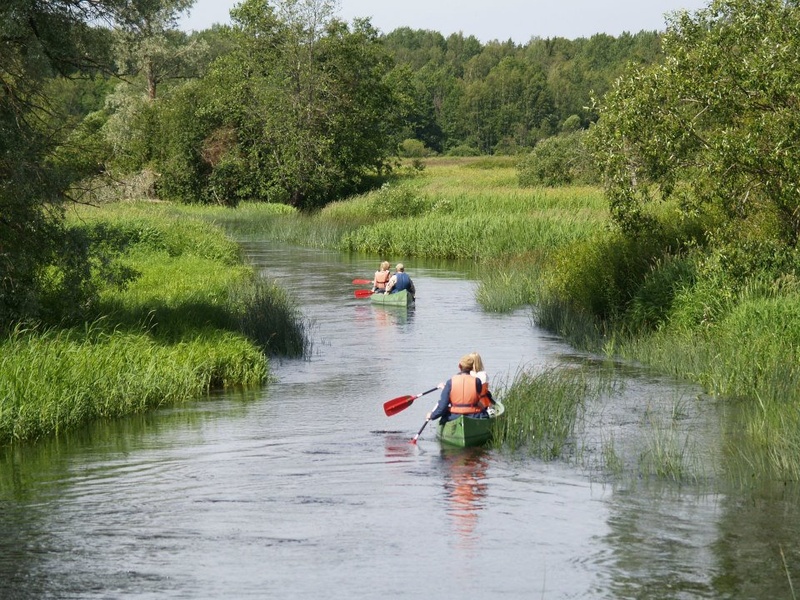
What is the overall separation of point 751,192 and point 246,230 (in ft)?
114

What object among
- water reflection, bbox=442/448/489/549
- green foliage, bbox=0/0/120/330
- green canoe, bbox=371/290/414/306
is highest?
green foliage, bbox=0/0/120/330

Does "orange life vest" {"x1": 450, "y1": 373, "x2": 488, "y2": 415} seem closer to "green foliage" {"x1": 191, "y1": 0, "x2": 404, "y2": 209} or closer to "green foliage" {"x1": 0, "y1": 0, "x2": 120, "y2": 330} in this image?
"green foliage" {"x1": 0, "y1": 0, "x2": 120, "y2": 330}

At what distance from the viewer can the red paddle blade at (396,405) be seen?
54.1 feet

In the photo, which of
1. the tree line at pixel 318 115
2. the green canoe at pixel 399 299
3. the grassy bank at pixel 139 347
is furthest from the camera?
the green canoe at pixel 399 299

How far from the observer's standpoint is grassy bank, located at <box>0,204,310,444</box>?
51.3ft

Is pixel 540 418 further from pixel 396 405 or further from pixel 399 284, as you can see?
pixel 399 284

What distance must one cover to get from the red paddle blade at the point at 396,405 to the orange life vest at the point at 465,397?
122 centimetres

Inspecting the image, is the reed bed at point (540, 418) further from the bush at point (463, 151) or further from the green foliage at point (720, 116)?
the bush at point (463, 151)

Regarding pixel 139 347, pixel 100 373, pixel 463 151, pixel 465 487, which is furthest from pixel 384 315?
pixel 463 151

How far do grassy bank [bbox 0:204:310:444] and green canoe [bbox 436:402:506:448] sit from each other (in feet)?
15.3

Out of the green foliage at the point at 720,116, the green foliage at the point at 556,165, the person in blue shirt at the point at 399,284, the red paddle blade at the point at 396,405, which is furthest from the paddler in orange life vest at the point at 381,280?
the green foliage at the point at 556,165

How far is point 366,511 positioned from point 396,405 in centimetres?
447

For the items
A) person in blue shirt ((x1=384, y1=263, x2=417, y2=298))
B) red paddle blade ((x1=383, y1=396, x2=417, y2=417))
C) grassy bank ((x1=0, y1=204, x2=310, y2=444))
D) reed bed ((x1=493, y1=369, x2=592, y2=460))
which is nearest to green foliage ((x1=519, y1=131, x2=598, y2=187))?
person in blue shirt ((x1=384, y1=263, x2=417, y2=298))

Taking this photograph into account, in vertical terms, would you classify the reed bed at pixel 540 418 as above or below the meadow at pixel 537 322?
below
